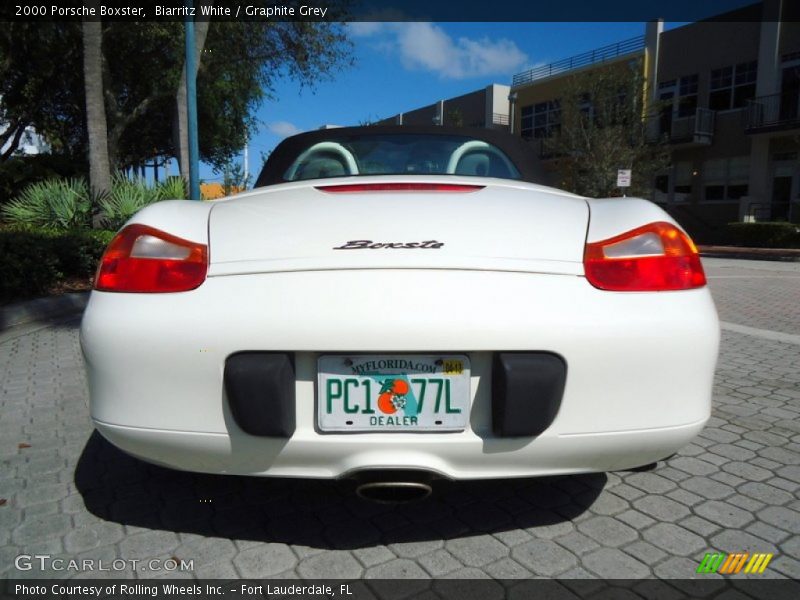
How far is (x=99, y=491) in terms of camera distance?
88.4 inches

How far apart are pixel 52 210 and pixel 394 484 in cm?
937

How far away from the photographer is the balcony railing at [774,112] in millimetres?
20922

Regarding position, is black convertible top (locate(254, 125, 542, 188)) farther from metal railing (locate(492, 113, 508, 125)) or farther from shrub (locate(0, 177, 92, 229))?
metal railing (locate(492, 113, 508, 125))

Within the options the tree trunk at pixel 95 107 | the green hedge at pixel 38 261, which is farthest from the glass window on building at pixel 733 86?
the green hedge at pixel 38 261

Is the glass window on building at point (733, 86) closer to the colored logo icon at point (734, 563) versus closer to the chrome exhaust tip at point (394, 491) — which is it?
the colored logo icon at point (734, 563)

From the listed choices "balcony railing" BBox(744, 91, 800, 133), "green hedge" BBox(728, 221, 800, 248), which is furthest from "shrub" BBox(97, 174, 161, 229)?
"balcony railing" BBox(744, 91, 800, 133)

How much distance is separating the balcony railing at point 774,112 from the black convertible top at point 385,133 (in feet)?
74.4

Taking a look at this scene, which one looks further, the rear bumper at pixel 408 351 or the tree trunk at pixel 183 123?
the tree trunk at pixel 183 123

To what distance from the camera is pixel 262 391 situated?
1530mm

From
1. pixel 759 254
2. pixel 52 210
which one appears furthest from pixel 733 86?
pixel 52 210

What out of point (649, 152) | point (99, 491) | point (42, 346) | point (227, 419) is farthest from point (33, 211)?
point (649, 152)

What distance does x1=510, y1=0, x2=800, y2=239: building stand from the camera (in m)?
21.4

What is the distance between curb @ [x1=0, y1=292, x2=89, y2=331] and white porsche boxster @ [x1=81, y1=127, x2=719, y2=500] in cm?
452

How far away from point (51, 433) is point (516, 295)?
98.9 inches
